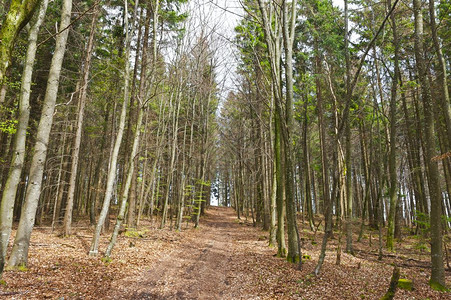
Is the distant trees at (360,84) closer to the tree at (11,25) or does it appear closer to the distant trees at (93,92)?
the distant trees at (93,92)

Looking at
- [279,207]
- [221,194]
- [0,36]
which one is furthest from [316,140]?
[221,194]

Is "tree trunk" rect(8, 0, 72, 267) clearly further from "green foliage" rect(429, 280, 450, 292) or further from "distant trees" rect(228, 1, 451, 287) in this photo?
"green foliage" rect(429, 280, 450, 292)

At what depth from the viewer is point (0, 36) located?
9.22 ft

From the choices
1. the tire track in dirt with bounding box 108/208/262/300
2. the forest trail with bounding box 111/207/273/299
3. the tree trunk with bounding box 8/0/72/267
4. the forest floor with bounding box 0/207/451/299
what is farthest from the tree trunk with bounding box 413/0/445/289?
the tree trunk with bounding box 8/0/72/267

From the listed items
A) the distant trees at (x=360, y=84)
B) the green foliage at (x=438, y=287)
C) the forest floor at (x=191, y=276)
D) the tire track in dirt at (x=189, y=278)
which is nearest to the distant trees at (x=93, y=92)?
the forest floor at (x=191, y=276)

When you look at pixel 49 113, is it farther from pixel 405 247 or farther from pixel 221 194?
pixel 221 194

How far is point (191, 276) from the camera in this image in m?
7.10

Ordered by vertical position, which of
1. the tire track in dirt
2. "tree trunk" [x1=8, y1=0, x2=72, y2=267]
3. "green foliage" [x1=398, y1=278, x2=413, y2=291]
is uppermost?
"tree trunk" [x1=8, y1=0, x2=72, y2=267]

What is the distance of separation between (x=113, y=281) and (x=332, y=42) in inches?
561

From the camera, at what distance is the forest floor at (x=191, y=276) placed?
5512 millimetres

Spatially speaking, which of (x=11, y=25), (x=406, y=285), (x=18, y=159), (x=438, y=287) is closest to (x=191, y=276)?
(x=18, y=159)

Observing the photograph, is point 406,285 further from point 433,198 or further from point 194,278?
point 194,278

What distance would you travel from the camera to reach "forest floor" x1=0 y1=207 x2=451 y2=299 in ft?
18.1

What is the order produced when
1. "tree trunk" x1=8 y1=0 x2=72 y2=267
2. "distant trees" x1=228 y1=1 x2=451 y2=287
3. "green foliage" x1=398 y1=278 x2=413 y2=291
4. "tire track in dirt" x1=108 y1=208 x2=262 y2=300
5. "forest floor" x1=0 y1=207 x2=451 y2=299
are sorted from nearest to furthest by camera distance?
1. "forest floor" x1=0 y1=207 x2=451 y2=299
2. "tire track in dirt" x1=108 y1=208 x2=262 y2=300
3. "tree trunk" x1=8 y1=0 x2=72 y2=267
4. "green foliage" x1=398 y1=278 x2=413 y2=291
5. "distant trees" x1=228 y1=1 x2=451 y2=287
